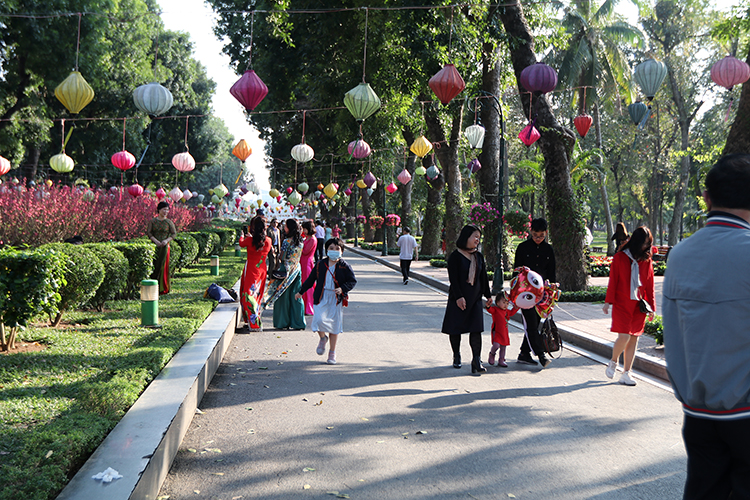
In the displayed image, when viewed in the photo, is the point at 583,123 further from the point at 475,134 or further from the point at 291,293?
the point at 291,293

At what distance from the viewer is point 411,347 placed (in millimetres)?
9109

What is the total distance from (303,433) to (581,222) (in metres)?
11.9

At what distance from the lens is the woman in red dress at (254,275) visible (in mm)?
10391

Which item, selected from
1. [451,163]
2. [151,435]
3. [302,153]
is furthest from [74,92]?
[451,163]

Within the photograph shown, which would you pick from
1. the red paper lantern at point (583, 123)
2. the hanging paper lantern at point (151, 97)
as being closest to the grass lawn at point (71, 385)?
the hanging paper lantern at point (151, 97)

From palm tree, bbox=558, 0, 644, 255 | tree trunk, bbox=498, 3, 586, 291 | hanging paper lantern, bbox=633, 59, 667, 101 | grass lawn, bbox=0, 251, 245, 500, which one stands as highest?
palm tree, bbox=558, 0, 644, 255

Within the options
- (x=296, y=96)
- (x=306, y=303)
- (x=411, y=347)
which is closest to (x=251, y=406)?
(x=411, y=347)

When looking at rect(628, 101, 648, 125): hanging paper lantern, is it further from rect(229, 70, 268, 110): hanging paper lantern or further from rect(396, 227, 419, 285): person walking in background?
rect(229, 70, 268, 110): hanging paper lantern

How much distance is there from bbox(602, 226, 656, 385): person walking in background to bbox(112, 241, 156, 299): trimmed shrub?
864 centimetres

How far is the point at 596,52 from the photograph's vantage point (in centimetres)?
3584

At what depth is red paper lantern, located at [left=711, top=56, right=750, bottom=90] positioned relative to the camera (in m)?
11.9

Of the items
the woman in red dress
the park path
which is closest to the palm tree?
the woman in red dress

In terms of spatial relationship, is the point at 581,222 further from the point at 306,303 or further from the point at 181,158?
the point at 181,158

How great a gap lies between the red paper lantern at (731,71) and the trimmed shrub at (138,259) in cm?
1157
